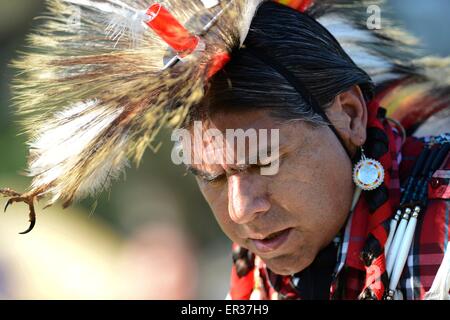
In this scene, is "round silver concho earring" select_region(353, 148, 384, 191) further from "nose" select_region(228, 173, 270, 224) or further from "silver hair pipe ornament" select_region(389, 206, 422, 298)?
"nose" select_region(228, 173, 270, 224)

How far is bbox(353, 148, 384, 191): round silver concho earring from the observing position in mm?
2381

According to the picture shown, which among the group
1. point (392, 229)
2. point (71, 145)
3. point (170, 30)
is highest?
point (170, 30)

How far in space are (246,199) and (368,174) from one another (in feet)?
1.35

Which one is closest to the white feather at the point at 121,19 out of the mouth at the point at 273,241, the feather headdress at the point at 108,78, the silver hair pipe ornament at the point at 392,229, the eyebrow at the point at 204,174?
the feather headdress at the point at 108,78

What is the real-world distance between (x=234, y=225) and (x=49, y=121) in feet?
2.14

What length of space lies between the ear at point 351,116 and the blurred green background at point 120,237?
214cm

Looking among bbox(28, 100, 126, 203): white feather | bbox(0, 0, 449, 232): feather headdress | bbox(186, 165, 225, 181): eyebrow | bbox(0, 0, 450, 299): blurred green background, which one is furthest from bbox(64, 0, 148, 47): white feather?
bbox(0, 0, 450, 299): blurred green background

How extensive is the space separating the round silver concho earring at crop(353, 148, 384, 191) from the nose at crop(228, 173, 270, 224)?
1.04ft

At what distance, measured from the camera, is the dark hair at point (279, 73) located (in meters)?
2.28

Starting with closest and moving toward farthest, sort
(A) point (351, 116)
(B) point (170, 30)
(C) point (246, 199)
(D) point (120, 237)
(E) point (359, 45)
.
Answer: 1. (B) point (170, 30)
2. (C) point (246, 199)
3. (A) point (351, 116)
4. (E) point (359, 45)
5. (D) point (120, 237)

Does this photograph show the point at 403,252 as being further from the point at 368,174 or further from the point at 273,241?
the point at 273,241

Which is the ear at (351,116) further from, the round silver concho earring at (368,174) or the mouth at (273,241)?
the mouth at (273,241)

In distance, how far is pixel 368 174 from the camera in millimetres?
2391

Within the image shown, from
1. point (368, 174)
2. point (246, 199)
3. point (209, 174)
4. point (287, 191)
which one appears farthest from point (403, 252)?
point (209, 174)
